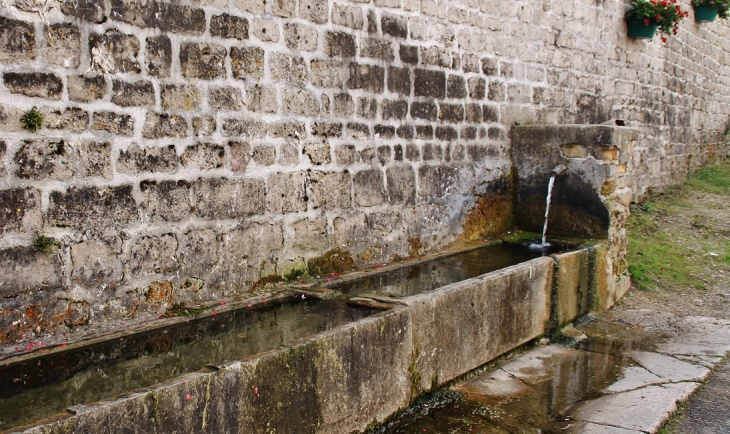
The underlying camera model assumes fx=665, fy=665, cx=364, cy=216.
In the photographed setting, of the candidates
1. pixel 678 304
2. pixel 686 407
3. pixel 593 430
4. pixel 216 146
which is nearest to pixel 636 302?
pixel 678 304

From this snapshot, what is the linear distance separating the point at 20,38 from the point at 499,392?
3134 millimetres

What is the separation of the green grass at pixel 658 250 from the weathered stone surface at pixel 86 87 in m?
5.16

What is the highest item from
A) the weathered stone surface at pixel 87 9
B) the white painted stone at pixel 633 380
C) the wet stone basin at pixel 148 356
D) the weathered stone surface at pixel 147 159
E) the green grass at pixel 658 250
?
the weathered stone surface at pixel 87 9

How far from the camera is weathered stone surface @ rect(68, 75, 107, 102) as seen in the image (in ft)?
10.1

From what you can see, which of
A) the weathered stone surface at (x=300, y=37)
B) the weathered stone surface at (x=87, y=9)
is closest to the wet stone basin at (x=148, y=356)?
the weathered stone surface at (x=87, y=9)

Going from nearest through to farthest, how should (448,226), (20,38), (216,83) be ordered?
(20,38), (216,83), (448,226)

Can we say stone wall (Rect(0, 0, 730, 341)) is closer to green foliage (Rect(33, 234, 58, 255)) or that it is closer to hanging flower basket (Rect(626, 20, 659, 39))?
green foliage (Rect(33, 234, 58, 255))

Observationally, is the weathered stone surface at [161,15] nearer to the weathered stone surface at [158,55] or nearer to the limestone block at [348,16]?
the weathered stone surface at [158,55]

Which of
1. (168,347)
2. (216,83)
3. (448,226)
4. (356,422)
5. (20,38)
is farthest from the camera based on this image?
(448,226)

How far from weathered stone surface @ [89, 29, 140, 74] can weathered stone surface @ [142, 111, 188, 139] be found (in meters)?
0.25

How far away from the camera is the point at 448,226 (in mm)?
5680

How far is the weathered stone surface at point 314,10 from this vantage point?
420 cm

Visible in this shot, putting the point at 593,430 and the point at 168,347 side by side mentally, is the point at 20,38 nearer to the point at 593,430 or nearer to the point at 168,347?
the point at 168,347

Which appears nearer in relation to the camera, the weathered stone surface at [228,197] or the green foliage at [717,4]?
the weathered stone surface at [228,197]
